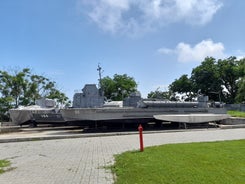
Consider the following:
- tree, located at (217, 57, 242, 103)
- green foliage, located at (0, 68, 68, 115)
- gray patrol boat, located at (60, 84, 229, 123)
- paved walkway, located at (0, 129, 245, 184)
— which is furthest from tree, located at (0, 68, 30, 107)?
tree, located at (217, 57, 242, 103)

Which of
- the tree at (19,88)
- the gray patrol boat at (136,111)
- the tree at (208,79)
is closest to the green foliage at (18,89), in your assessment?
the tree at (19,88)

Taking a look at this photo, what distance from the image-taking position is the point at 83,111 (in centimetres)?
2022

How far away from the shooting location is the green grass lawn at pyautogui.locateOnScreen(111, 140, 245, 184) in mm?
5359

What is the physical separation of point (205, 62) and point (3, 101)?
45.7 m

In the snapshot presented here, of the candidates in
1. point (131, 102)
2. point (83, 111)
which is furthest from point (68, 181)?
point (131, 102)

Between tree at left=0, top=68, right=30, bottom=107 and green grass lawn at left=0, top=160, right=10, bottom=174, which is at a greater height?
tree at left=0, top=68, right=30, bottom=107

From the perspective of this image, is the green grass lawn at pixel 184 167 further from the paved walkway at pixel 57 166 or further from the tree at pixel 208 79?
the tree at pixel 208 79

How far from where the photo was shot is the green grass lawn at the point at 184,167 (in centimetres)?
536

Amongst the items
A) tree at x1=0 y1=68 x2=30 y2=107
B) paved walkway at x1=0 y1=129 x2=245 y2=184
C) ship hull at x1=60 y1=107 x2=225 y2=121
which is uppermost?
tree at x1=0 y1=68 x2=30 y2=107

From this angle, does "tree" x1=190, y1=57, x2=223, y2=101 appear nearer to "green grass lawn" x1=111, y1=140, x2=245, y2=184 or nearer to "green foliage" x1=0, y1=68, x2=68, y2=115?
"green foliage" x1=0, y1=68, x2=68, y2=115

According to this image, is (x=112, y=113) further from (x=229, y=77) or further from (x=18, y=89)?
(x=229, y=77)

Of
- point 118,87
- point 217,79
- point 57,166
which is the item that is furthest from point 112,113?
point 217,79

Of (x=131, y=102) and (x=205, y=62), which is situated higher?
(x=205, y=62)

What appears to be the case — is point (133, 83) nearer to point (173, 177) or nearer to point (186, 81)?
point (186, 81)
